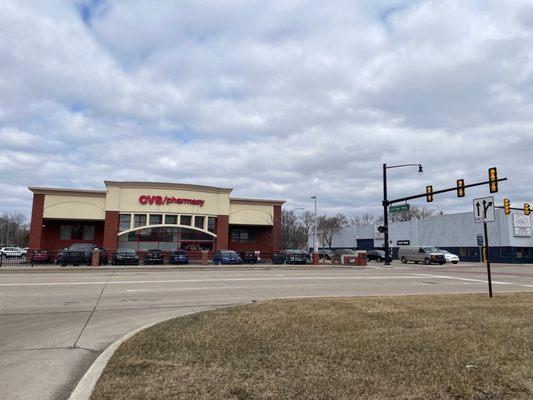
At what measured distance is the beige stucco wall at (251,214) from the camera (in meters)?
49.7

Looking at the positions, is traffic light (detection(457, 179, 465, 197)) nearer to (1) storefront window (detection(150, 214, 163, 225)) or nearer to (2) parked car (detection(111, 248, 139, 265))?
(2) parked car (detection(111, 248, 139, 265))

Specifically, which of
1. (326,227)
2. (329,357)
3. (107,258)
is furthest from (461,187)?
(326,227)

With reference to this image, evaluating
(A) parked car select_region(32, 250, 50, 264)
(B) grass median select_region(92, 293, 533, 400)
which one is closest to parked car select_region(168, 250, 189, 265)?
(A) parked car select_region(32, 250, 50, 264)

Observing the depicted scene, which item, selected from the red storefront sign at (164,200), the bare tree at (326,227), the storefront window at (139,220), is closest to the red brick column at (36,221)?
the storefront window at (139,220)

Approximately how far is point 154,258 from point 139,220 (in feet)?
40.9

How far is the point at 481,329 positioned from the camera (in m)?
7.91

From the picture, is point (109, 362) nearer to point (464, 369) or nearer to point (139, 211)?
point (464, 369)

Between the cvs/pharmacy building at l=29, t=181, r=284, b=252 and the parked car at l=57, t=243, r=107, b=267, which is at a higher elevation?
the cvs/pharmacy building at l=29, t=181, r=284, b=252

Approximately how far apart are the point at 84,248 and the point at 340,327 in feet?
98.1

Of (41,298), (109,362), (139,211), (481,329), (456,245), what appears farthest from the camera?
Result: (456,245)

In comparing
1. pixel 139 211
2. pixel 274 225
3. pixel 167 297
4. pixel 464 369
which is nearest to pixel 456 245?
pixel 274 225

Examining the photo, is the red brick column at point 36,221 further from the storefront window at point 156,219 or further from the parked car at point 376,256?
the parked car at point 376,256

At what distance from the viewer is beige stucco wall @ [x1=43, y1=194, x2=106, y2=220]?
43781 millimetres

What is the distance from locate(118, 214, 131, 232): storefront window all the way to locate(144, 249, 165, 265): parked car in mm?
11396
